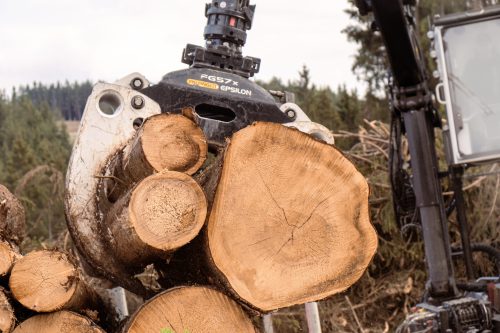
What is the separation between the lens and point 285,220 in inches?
91.4

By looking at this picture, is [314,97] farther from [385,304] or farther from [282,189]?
[282,189]

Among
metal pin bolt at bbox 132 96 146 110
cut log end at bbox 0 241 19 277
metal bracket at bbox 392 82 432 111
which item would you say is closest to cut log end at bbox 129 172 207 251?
cut log end at bbox 0 241 19 277

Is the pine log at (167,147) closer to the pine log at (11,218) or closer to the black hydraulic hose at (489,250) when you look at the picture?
the pine log at (11,218)

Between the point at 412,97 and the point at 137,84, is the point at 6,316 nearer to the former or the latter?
the point at 137,84

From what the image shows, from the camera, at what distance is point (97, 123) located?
281 centimetres

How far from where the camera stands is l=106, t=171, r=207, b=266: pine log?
7.13 ft

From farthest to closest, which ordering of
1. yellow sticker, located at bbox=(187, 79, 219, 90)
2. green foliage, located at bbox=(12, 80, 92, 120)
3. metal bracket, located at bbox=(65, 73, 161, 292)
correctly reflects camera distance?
green foliage, located at bbox=(12, 80, 92, 120)
yellow sticker, located at bbox=(187, 79, 219, 90)
metal bracket, located at bbox=(65, 73, 161, 292)

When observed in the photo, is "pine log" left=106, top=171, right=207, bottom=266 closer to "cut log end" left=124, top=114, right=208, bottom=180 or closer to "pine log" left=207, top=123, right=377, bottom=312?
"pine log" left=207, top=123, right=377, bottom=312

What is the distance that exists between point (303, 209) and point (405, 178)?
2.51m

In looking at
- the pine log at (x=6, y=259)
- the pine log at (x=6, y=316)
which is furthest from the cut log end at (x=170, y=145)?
the pine log at (x=6, y=316)

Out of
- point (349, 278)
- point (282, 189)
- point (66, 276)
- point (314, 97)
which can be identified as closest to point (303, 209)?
point (282, 189)

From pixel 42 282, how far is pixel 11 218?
0.68m

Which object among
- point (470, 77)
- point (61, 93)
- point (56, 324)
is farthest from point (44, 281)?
point (61, 93)

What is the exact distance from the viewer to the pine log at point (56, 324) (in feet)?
7.43
